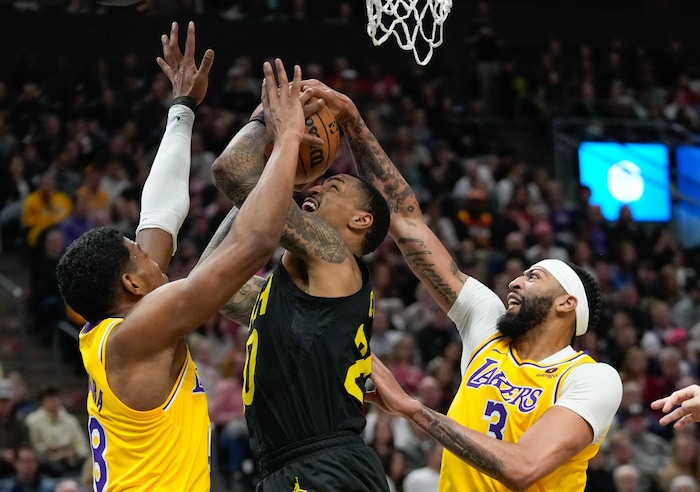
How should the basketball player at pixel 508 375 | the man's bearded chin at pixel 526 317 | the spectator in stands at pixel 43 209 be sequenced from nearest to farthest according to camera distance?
the basketball player at pixel 508 375 < the man's bearded chin at pixel 526 317 < the spectator in stands at pixel 43 209

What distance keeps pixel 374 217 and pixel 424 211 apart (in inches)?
340

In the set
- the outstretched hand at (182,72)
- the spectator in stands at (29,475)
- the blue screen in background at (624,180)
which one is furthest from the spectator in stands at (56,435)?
the blue screen in background at (624,180)

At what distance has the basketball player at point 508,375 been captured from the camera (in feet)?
13.3

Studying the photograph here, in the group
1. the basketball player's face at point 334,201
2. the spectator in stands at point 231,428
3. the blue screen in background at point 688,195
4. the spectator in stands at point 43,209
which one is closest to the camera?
the basketball player's face at point 334,201

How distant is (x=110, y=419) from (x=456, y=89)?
13.9 meters

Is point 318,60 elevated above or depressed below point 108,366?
above

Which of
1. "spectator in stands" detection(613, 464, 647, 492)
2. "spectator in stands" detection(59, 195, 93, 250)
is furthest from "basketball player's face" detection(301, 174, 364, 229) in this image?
"spectator in stands" detection(59, 195, 93, 250)

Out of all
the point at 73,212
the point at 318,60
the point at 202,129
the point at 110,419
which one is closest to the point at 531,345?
the point at 110,419

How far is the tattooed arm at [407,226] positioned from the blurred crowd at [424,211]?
3931 millimetres

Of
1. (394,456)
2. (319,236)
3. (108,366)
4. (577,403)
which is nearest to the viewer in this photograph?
(108,366)

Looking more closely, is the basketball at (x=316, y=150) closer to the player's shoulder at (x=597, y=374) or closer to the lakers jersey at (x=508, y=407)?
the lakers jersey at (x=508, y=407)

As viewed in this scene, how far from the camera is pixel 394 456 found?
8.87 meters

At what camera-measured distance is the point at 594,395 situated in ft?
14.1

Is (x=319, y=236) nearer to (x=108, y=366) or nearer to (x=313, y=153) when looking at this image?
(x=313, y=153)
